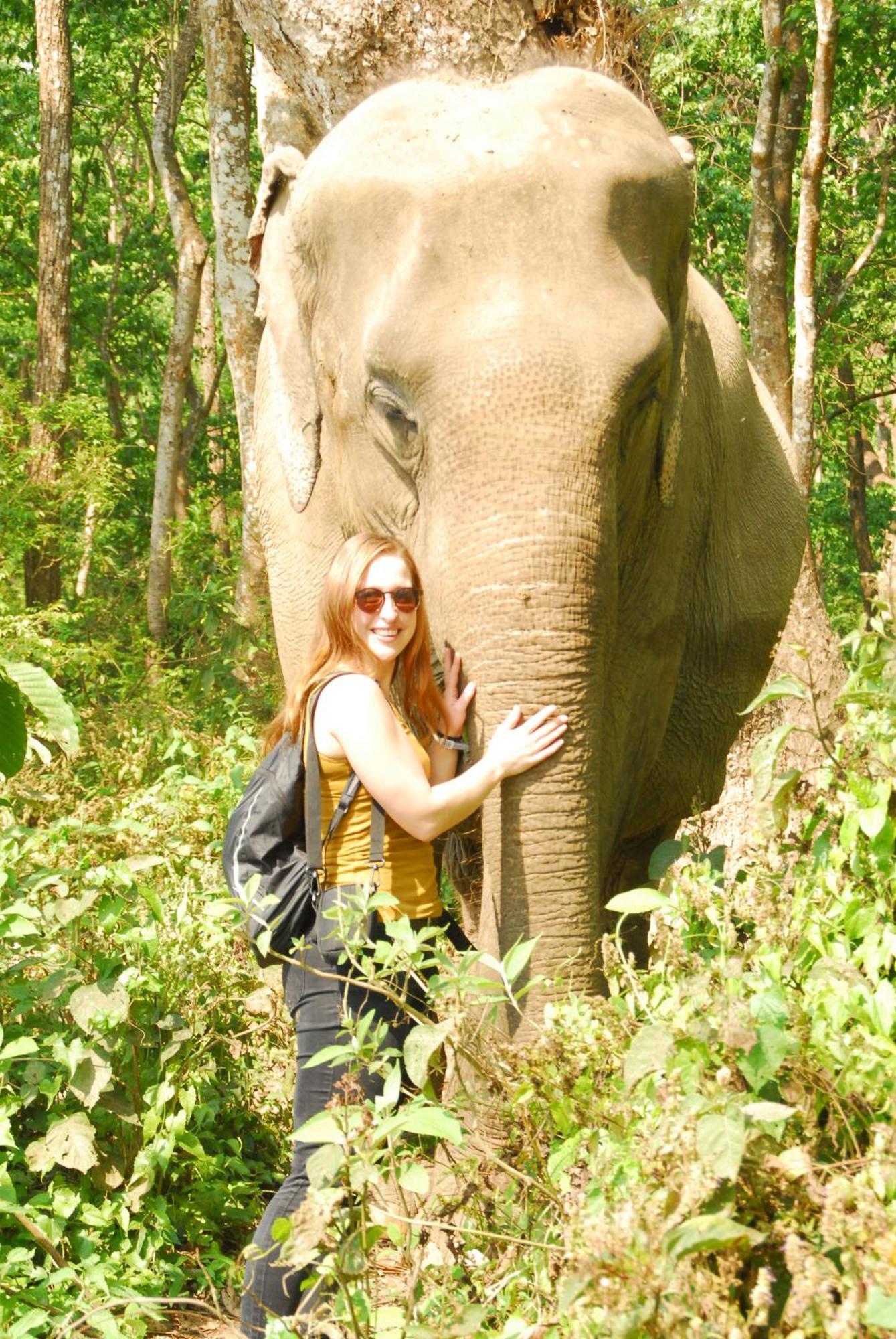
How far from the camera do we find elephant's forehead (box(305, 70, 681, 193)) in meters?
3.59

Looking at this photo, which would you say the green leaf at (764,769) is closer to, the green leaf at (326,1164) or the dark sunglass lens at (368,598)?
the dark sunglass lens at (368,598)

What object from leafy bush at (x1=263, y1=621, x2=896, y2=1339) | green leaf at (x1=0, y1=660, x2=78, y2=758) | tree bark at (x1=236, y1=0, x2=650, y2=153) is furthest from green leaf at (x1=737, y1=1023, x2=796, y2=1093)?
tree bark at (x1=236, y1=0, x2=650, y2=153)

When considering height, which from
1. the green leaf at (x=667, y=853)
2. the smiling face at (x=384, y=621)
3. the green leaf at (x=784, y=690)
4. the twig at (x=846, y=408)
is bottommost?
the green leaf at (x=667, y=853)

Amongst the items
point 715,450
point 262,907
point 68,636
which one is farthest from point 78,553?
point 262,907

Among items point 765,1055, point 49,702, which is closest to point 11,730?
point 49,702

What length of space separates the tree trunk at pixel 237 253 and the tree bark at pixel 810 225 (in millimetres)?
2806

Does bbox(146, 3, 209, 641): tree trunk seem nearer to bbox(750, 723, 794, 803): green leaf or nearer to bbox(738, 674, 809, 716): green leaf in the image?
bbox(750, 723, 794, 803): green leaf

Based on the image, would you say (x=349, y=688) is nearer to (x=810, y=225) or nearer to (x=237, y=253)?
(x=237, y=253)

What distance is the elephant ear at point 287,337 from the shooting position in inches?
162

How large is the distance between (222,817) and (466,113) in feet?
8.61

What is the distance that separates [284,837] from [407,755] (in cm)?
33

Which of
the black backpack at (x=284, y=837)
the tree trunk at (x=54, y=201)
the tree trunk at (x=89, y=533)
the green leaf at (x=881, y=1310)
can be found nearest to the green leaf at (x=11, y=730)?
the black backpack at (x=284, y=837)

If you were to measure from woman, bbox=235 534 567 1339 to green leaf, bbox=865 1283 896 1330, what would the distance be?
1.52 meters

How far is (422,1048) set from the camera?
7.54ft
